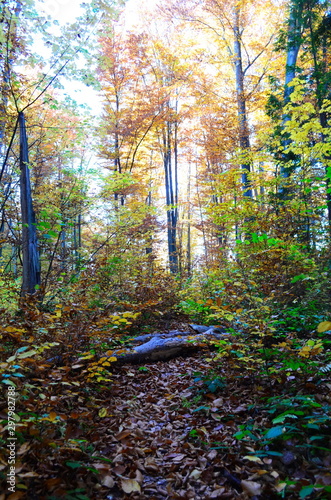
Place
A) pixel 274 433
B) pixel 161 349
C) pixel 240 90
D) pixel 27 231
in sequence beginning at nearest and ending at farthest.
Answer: pixel 274 433 < pixel 161 349 < pixel 27 231 < pixel 240 90

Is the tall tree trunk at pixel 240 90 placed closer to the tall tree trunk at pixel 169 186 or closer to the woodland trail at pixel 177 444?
the tall tree trunk at pixel 169 186

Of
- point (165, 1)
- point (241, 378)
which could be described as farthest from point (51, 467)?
point (165, 1)

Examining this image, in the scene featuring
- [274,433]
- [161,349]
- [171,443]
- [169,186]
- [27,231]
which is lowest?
[171,443]

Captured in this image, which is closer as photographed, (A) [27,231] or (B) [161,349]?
(B) [161,349]

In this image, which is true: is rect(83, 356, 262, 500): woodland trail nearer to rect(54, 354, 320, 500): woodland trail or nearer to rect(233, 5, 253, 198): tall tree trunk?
rect(54, 354, 320, 500): woodland trail

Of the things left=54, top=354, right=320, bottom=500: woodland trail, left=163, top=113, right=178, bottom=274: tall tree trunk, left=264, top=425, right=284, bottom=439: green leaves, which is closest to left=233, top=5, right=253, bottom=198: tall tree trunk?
left=163, top=113, right=178, bottom=274: tall tree trunk

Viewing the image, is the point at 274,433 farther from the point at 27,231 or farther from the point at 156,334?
the point at 27,231

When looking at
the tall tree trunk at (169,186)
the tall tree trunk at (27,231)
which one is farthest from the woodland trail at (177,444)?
the tall tree trunk at (169,186)

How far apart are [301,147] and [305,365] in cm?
391

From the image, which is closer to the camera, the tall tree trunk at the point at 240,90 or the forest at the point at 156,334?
the forest at the point at 156,334

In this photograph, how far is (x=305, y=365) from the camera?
2.61m

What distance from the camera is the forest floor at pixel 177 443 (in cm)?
184

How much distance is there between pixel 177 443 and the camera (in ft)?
8.39

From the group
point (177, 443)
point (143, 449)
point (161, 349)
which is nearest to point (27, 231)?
point (161, 349)
